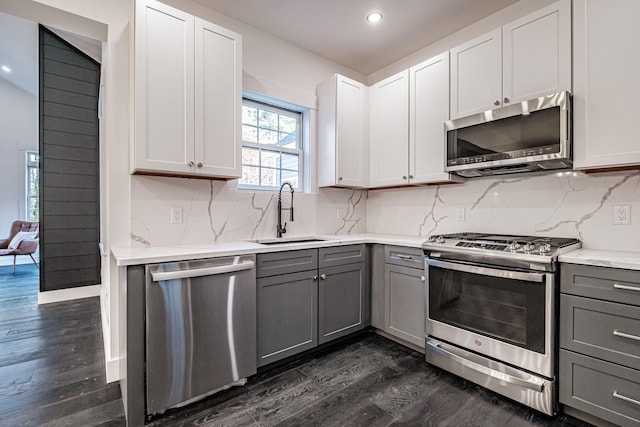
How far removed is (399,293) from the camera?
2518 millimetres

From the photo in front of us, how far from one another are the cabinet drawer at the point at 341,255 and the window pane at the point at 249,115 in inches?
55.3

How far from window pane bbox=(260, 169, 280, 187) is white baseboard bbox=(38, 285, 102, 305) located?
3081 mm

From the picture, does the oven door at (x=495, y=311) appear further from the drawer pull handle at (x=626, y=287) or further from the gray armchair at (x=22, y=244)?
the gray armchair at (x=22, y=244)

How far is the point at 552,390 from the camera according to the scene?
65.1 inches

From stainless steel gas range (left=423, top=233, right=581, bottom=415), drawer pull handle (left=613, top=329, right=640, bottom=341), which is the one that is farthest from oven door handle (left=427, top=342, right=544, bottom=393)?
drawer pull handle (left=613, top=329, right=640, bottom=341)

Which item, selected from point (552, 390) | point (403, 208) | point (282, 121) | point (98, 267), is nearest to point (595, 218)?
point (552, 390)

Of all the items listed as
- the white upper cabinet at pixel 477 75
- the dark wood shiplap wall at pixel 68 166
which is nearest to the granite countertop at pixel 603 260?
the white upper cabinet at pixel 477 75

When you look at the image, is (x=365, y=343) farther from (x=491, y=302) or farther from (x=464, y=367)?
(x=491, y=302)

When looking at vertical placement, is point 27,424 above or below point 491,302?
below

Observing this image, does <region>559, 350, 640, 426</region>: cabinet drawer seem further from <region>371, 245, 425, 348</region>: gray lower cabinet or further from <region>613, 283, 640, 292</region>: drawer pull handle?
<region>371, 245, 425, 348</region>: gray lower cabinet

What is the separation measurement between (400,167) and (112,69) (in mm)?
2404

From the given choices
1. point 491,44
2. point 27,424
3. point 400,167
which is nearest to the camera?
point 27,424

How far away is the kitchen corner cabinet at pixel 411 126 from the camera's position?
8.32ft

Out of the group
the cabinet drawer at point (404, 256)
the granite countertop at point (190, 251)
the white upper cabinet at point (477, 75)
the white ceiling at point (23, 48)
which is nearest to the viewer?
the granite countertop at point (190, 251)
